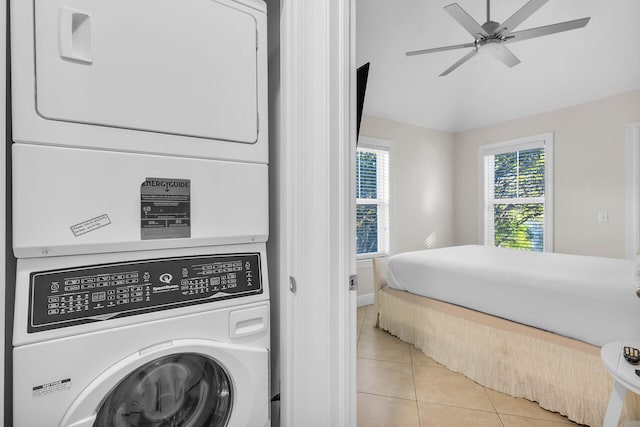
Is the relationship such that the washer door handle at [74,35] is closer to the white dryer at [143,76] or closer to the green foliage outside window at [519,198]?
the white dryer at [143,76]

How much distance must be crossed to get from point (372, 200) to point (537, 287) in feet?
7.66

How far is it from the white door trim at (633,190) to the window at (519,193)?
2.28 feet

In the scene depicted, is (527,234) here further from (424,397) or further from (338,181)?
(338,181)

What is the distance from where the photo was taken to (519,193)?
169 inches

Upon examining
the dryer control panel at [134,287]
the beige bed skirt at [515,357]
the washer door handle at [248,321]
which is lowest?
the beige bed skirt at [515,357]

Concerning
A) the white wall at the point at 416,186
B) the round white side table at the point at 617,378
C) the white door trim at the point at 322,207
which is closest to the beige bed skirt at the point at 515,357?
the round white side table at the point at 617,378

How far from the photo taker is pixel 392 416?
72.0 inches

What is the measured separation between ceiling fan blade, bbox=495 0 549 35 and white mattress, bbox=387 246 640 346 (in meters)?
1.56

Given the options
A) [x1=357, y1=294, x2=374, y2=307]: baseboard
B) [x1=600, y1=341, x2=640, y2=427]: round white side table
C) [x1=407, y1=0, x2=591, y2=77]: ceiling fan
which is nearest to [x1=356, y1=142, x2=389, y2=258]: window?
[x1=357, y1=294, x2=374, y2=307]: baseboard

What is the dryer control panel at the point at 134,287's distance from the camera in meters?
0.89

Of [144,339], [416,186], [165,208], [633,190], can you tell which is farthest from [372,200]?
[144,339]

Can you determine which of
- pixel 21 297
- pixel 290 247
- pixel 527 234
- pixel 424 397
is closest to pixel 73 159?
pixel 21 297

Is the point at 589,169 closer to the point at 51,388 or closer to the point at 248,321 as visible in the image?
the point at 248,321

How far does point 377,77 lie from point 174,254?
3142 millimetres
